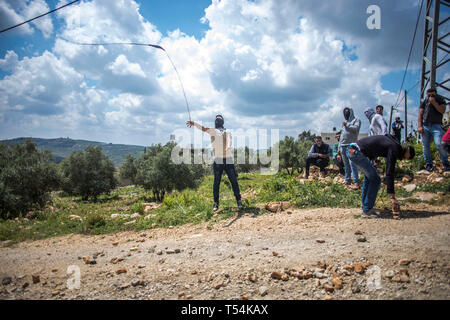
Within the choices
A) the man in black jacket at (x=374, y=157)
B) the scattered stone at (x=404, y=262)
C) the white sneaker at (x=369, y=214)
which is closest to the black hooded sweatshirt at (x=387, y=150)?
the man in black jacket at (x=374, y=157)

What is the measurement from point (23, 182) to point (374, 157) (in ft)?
70.0

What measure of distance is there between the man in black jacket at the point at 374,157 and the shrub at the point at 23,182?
61.1ft

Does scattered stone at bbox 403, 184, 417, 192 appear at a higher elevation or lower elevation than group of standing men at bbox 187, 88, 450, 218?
lower

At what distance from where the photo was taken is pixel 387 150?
4.73m

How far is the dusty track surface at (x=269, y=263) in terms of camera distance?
2.84m

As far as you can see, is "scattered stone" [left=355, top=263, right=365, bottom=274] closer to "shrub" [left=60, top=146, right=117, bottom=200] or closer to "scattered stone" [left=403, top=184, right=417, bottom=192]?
"scattered stone" [left=403, top=184, right=417, bottom=192]

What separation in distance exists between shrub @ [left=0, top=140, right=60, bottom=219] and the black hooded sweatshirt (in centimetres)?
1880

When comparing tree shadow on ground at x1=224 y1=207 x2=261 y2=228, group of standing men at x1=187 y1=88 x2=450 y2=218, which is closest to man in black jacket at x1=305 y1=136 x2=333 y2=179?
group of standing men at x1=187 y1=88 x2=450 y2=218

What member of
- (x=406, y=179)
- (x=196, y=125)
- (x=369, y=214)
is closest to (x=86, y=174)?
(x=196, y=125)

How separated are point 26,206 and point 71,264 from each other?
52.9 ft

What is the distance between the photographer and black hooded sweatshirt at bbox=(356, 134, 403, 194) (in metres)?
4.64

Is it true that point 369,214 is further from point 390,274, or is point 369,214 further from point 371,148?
point 390,274

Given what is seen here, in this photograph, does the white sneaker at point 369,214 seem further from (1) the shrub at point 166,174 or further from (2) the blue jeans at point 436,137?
(1) the shrub at point 166,174

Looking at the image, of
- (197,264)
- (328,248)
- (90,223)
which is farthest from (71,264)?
(328,248)
